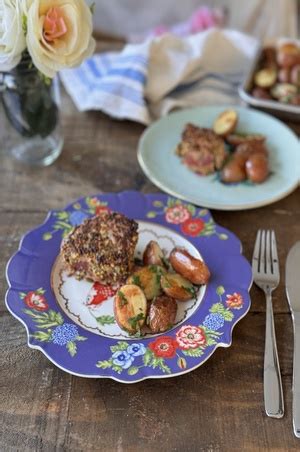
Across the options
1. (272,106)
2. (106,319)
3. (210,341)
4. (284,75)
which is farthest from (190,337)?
(284,75)

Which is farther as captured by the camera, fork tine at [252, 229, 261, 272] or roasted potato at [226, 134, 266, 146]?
roasted potato at [226, 134, 266, 146]

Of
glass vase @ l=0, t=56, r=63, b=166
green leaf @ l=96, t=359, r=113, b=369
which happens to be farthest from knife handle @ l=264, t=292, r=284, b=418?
glass vase @ l=0, t=56, r=63, b=166

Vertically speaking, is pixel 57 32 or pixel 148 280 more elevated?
pixel 57 32

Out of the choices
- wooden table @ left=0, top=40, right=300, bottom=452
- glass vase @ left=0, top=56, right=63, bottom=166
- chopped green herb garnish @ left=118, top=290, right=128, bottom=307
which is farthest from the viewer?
glass vase @ left=0, top=56, right=63, bottom=166

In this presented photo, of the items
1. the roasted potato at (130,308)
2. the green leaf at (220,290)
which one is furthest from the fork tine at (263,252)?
the roasted potato at (130,308)

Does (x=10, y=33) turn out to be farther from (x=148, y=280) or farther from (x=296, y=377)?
(x=296, y=377)

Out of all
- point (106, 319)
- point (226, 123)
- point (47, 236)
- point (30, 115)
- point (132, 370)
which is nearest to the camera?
point (132, 370)

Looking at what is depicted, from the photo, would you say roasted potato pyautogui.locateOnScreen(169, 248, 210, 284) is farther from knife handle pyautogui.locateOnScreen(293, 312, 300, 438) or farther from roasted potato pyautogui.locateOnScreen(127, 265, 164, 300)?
knife handle pyautogui.locateOnScreen(293, 312, 300, 438)
